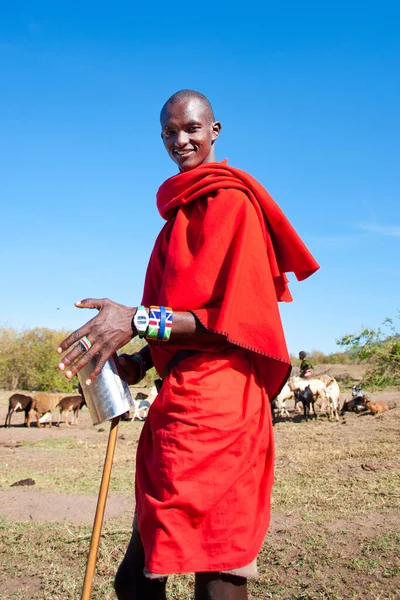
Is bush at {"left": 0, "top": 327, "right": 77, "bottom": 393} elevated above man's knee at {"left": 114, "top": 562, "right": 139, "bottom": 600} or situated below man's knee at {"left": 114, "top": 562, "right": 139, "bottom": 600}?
above

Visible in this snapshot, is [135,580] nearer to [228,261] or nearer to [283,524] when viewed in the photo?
[228,261]

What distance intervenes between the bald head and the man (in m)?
0.36

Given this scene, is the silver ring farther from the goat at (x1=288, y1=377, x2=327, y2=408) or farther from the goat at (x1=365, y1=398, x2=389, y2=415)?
the goat at (x1=365, y1=398, x2=389, y2=415)

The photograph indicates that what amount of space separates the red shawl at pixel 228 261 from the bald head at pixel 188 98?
14.0 inches

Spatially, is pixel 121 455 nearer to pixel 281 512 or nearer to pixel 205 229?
pixel 281 512

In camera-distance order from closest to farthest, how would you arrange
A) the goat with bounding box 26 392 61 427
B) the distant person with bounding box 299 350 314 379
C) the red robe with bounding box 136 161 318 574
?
the red robe with bounding box 136 161 318 574 → the goat with bounding box 26 392 61 427 → the distant person with bounding box 299 350 314 379

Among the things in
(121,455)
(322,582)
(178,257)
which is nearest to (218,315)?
(178,257)

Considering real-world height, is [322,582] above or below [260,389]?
below

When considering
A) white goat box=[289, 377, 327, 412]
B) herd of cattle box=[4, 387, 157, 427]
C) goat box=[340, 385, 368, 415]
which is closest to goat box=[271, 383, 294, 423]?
white goat box=[289, 377, 327, 412]

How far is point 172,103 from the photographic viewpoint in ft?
8.04

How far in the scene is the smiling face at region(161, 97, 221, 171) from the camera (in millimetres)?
2420

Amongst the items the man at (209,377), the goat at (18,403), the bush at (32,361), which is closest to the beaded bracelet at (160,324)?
the man at (209,377)

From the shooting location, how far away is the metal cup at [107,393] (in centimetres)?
214

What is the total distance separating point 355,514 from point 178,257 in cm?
387
